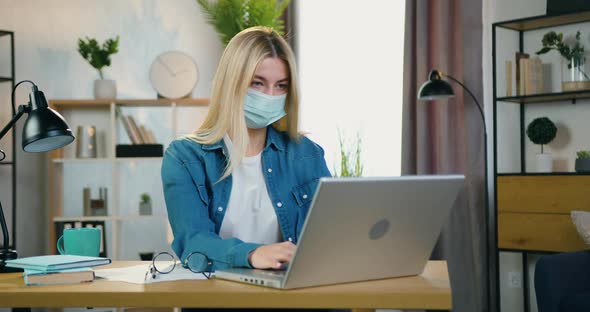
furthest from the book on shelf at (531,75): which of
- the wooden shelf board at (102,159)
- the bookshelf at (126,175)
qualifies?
the wooden shelf board at (102,159)

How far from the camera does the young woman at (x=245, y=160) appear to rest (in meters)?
1.93

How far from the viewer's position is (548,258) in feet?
9.87

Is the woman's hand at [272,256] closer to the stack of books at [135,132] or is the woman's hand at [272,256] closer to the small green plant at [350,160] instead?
the small green plant at [350,160]

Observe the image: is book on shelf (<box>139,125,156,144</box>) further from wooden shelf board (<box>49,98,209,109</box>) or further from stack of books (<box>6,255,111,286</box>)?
stack of books (<box>6,255,111,286</box>)

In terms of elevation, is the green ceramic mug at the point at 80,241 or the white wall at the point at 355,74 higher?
the white wall at the point at 355,74

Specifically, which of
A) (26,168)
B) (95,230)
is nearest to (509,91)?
(95,230)

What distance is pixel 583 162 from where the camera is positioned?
3938 millimetres

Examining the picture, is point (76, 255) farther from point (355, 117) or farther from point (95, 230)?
point (355, 117)

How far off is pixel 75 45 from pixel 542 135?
3.30 metres

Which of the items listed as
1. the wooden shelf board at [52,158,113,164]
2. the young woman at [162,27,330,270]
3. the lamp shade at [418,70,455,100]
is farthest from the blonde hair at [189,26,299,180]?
the wooden shelf board at [52,158,113,164]

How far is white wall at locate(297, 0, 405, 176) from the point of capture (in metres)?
5.00

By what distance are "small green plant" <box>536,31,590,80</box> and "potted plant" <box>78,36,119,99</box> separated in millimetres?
2751

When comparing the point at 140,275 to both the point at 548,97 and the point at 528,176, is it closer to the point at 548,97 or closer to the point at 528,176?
the point at 528,176

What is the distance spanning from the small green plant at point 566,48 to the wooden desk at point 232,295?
280 centimetres
